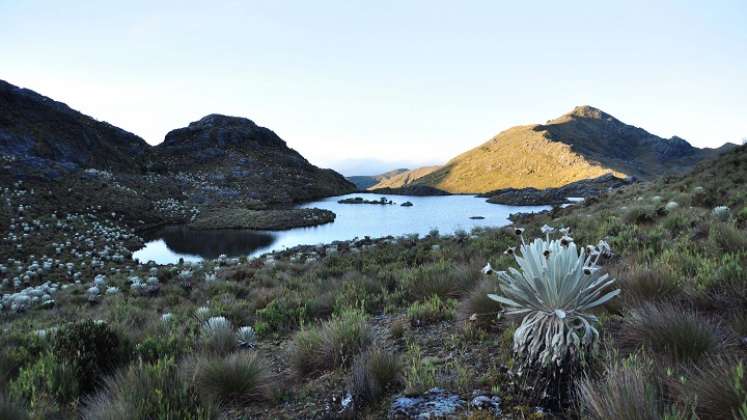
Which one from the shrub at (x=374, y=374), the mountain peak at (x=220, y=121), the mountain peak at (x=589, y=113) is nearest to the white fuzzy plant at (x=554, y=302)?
the shrub at (x=374, y=374)

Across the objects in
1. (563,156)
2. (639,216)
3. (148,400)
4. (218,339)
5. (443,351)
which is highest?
(563,156)

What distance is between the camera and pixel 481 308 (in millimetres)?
4738

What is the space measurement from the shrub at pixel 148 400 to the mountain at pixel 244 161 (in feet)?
161

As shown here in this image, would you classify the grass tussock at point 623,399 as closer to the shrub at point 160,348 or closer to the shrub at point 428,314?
the shrub at point 428,314

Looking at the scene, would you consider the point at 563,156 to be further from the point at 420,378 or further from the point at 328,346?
the point at 420,378

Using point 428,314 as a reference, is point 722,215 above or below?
above

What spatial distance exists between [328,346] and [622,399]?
9.20 feet

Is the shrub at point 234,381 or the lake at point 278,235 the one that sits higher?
the shrub at point 234,381

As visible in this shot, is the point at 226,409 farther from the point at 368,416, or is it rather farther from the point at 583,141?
the point at 583,141

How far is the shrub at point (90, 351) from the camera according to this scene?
3932 millimetres

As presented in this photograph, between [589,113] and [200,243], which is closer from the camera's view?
[200,243]

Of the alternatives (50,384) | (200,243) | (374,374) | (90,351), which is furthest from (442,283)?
(200,243)

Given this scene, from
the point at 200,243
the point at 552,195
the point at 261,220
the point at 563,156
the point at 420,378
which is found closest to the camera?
the point at 420,378

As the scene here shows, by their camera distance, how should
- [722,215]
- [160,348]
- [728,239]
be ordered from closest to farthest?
[160,348], [728,239], [722,215]
